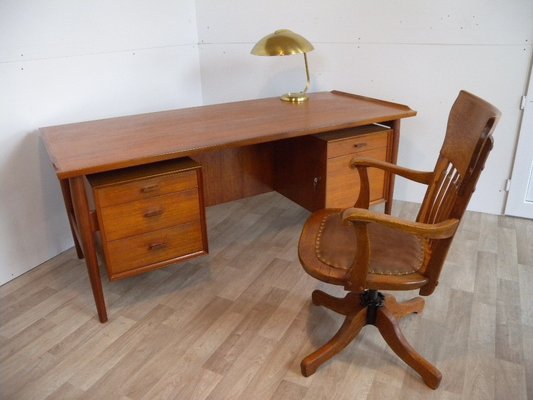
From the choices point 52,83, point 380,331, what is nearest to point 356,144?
point 380,331

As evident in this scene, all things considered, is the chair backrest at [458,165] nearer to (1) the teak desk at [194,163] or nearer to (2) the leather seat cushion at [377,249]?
(2) the leather seat cushion at [377,249]

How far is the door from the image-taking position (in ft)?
8.04

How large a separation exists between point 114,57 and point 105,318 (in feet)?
4.66

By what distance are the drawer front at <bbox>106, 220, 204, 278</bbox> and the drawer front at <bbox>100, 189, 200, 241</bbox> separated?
1.1 inches

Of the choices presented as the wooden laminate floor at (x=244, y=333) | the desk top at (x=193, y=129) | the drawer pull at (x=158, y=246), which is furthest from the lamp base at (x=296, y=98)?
the drawer pull at (x=158, y=246)

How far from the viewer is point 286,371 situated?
160cm

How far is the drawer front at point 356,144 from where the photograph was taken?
85.4 inches

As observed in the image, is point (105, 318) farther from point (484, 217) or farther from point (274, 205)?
point (484, 217)

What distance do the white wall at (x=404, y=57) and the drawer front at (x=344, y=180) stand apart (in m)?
0.60

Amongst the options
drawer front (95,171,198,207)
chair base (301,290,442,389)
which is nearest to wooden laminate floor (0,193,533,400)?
chair base (301,290,442,389)

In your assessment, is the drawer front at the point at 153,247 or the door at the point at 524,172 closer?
the drawer front at the point at 153,247

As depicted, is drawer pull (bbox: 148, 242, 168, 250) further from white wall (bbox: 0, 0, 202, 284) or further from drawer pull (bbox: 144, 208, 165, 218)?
white wall (bbox: 0, 0, 202, 284)

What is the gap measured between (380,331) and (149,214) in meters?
0.99

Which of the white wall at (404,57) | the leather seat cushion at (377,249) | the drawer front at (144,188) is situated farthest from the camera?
the white wall at (404,57)
